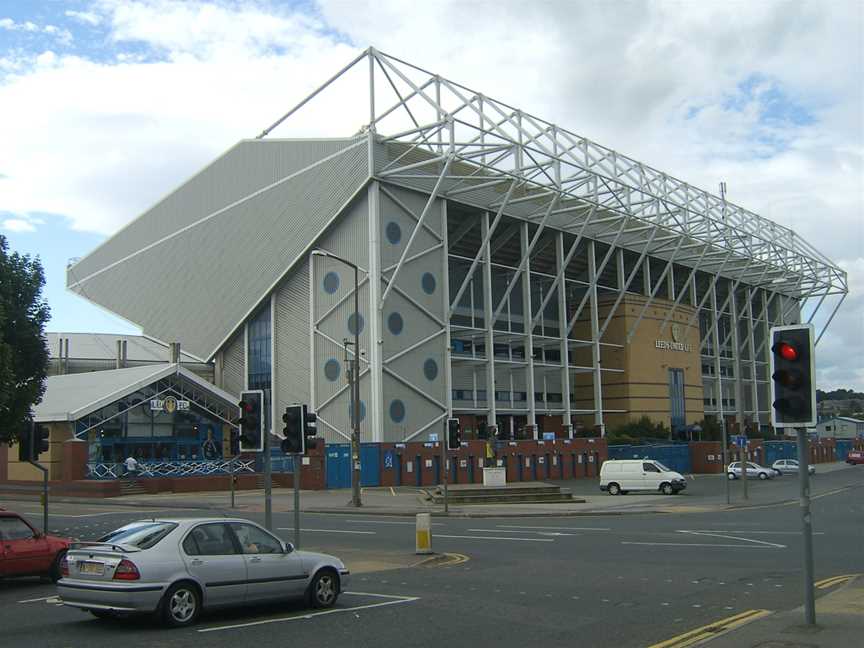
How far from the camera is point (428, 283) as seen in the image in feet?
187

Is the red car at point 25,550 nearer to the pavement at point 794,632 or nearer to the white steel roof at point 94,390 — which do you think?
the pavement at point 794,632

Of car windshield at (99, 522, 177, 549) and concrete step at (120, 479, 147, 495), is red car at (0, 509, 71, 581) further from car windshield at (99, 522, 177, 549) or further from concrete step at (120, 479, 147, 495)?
concrete step at (120, 479, 147, 495)

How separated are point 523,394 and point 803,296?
4540 cm

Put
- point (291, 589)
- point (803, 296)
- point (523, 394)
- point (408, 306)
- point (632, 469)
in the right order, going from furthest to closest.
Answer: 1. point (803, 296)
2. point (523, 394)
3. point (408, 306)
4. point (632, 469)
5. point (291, 589)

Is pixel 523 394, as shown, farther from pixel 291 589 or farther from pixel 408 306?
pixel 291 589

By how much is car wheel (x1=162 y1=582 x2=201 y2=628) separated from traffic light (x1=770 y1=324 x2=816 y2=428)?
289 inches

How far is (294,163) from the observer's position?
5594 centimetres

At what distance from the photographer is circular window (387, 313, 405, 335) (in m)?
54.1

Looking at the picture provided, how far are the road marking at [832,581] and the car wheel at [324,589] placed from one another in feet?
24.6

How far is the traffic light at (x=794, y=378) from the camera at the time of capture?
1047 cm

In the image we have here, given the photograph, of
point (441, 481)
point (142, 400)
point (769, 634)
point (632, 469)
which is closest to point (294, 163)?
point (142, 400)

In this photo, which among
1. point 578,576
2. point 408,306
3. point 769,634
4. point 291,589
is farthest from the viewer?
point 408,306

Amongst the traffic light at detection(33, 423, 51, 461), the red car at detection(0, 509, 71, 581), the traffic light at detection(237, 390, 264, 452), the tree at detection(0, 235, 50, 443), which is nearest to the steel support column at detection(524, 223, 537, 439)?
the tree at detection(0, 235, 50, 443)

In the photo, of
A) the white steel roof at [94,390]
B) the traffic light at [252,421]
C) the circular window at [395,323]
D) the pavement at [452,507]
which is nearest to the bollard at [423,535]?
the traffic light at [252,421]
